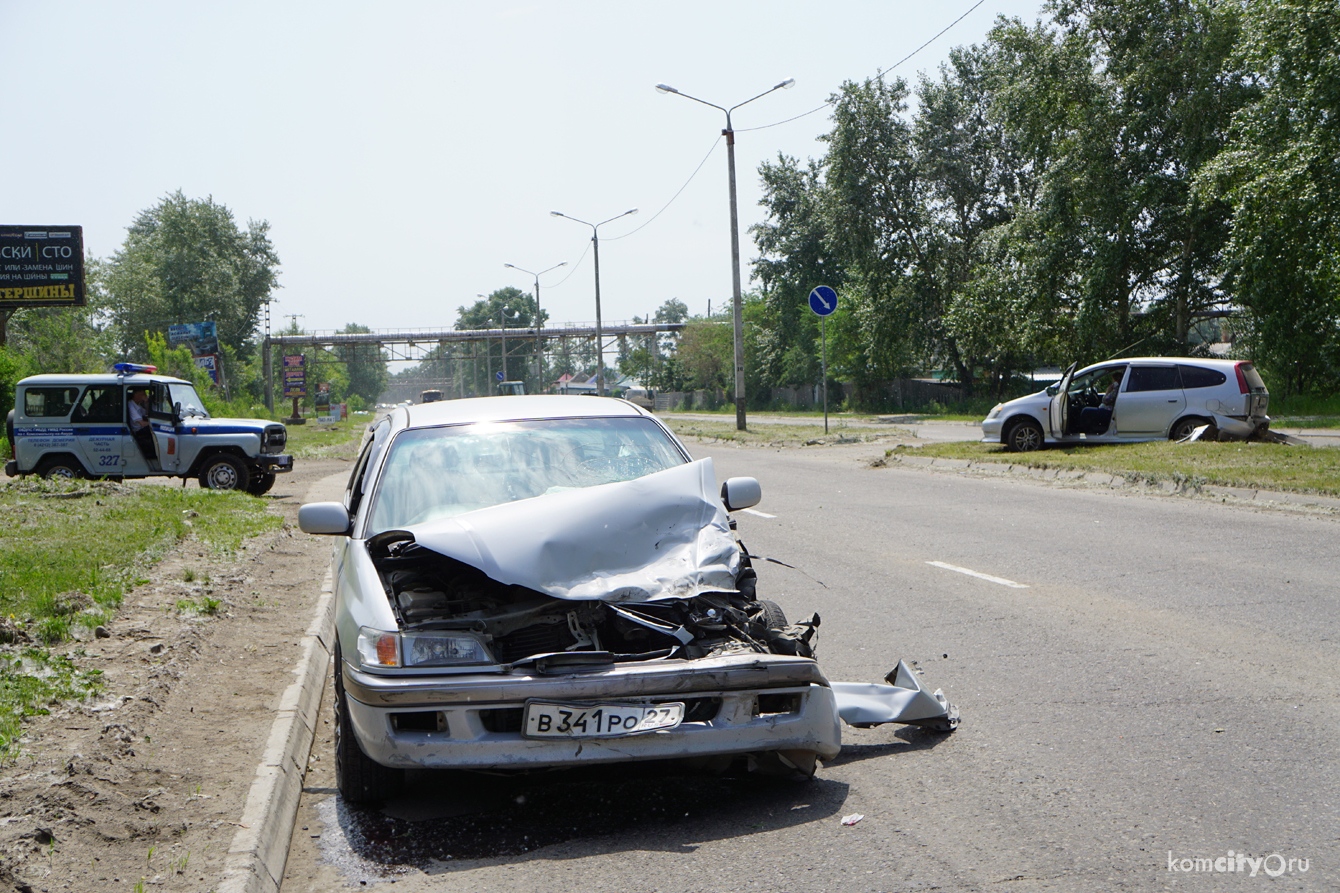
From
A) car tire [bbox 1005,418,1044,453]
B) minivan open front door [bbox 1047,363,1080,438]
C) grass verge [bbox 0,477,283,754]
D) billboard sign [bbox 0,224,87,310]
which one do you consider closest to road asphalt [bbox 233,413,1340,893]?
grass verge [bbox 0,477,283,754]

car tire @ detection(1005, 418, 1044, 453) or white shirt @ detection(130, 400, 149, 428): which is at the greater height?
white shirt @ detection(130, 400, 149, 428)

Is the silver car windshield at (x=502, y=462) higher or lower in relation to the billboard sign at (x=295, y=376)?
lower

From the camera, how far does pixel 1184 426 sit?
17.8 metres

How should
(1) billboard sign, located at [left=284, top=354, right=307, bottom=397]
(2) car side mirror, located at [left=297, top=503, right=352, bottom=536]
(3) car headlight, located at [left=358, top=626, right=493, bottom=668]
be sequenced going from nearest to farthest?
(3) car headlight, located at [left=358, top=626, right=493, bottom=668]
(2) car side mirror, located at [left=297, top=503, right=352, bottom=536]
(1) billboard sign, located at [left=284, top=354, right=307, bottom=397]

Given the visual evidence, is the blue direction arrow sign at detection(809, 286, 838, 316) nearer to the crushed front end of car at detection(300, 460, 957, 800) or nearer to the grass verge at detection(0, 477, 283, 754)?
the grass verge at detection(0, 477, 283, 754)

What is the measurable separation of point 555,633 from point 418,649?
0.55 meters

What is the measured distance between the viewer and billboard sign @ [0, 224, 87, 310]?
91.8 ft

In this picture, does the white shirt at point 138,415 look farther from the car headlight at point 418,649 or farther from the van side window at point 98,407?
the car headlight at point 418,649

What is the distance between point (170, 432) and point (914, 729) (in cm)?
1719

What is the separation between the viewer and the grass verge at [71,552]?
561 cm

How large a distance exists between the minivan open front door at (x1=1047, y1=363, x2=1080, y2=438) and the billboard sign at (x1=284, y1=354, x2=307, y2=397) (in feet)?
183

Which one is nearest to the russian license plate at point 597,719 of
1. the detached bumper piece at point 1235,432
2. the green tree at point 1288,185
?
the detached bumper piece at point 1235,432

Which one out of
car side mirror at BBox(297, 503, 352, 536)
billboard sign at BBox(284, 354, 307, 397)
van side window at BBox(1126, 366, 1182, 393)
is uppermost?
billboard sign at BBox(284, 354, 307, 397)

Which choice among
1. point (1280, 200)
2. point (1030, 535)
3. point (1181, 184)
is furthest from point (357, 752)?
point (1181, 184)
